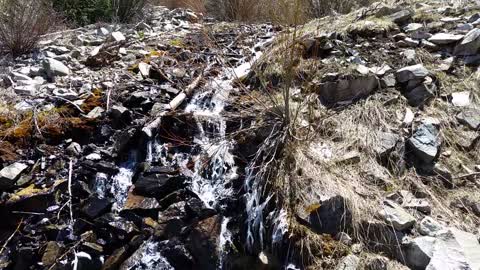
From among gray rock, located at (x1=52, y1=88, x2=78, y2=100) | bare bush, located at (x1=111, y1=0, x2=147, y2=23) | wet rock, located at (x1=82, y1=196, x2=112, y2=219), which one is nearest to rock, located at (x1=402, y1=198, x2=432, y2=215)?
wet rock, located at (x1=82, y1=196, x2=112, y2=219)

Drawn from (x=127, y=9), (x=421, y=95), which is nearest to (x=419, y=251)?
(x=421, y=95)

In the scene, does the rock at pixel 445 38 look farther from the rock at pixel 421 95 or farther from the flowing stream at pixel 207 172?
the flowing stream at pixel 207 172

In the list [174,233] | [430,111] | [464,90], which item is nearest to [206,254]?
[174,233]

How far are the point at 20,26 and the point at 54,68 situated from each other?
2.96 feet

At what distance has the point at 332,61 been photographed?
4234 millimetres

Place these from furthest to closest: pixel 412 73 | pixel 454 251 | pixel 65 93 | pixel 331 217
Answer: pixel 65 93 → pixel 412 73 → pixel 331 217 → pixel 454 251

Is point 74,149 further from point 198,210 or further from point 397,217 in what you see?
point 397,217

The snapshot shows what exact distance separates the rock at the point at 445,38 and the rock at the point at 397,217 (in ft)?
6.86

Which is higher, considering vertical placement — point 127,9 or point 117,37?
point 127,9

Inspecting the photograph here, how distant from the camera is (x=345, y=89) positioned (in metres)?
3.88

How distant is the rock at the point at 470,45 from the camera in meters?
3.94

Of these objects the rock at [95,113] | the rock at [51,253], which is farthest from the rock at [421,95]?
the rock at [51,253]

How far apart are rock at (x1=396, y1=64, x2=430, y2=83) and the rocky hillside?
1cm

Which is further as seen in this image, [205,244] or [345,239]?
[205,244]
